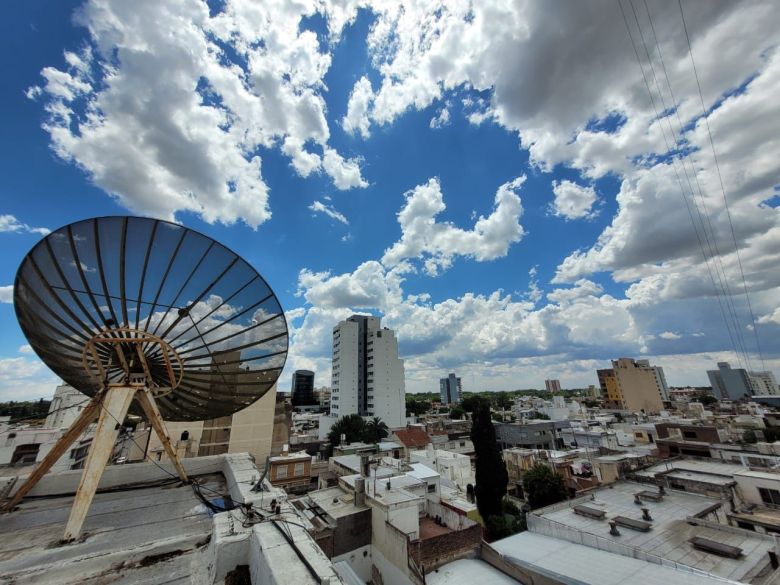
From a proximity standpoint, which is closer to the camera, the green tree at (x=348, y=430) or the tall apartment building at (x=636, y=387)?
the green tree at (x=348, y=430)

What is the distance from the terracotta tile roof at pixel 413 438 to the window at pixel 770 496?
28.7 metres

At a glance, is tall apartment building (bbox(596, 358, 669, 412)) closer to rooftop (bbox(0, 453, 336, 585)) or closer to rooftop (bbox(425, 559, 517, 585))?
rooftop (bbox(425, 559, 517, 585))

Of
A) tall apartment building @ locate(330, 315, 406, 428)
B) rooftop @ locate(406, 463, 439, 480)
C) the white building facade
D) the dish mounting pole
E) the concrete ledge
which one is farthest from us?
tall apartment building @ locate(330, 315, 406, 428)

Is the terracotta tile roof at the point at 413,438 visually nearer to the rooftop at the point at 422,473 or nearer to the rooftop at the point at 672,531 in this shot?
the rooftop at the point at 422,473

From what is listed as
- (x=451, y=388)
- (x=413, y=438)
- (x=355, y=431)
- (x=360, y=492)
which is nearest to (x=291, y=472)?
(x=360, y=492)

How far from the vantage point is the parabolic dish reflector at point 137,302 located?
6508 millimetres

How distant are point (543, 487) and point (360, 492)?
1471cm

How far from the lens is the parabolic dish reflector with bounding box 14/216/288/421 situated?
651 cm

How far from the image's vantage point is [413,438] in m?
41.3

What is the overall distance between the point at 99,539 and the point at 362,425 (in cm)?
4932

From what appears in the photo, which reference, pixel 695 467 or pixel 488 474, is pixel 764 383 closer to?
pixel 695 467

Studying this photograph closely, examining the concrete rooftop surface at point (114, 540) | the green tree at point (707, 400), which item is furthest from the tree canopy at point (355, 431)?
the green tree at point (707, 400)

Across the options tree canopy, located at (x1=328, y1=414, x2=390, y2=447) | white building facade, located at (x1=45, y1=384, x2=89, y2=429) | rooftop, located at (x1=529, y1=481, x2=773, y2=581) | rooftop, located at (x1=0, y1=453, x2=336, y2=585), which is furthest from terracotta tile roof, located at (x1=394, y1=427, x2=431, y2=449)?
rooftop, located at (x1=0, y1=453, x2=336, y2=585)

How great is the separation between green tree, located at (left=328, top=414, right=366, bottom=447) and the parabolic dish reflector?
44.1 metres
